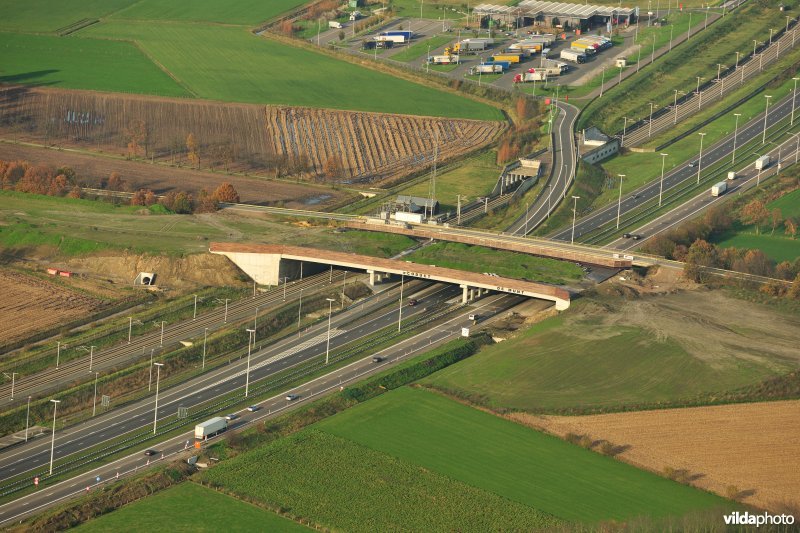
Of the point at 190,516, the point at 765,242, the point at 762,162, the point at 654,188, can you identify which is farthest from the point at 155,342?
the point at 762,162

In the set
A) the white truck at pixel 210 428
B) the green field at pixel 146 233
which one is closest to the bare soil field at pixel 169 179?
the green field at pixel 146 233

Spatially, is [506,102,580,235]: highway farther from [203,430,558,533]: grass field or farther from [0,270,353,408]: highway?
[203,430,558,533]: grass field

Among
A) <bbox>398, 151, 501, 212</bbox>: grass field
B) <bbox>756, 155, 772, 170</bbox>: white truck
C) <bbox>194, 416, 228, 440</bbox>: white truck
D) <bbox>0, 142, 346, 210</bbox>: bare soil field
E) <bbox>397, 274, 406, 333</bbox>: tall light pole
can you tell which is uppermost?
<bbox>756, 155, 772, 170</bbox>: white truck

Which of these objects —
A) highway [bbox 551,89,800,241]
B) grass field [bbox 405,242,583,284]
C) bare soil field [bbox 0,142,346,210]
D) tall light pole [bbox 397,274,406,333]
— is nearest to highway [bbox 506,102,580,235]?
highway [bbox 551,89,800,241]

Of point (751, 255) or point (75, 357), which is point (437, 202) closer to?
point (751, 255)

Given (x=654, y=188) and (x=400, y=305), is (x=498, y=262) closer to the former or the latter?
(x=400, y=305)

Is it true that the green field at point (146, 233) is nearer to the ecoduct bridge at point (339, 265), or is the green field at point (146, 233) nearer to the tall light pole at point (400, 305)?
the ecoduct bridge at point (339, 265)

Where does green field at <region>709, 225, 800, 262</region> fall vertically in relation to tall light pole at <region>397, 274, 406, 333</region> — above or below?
above
